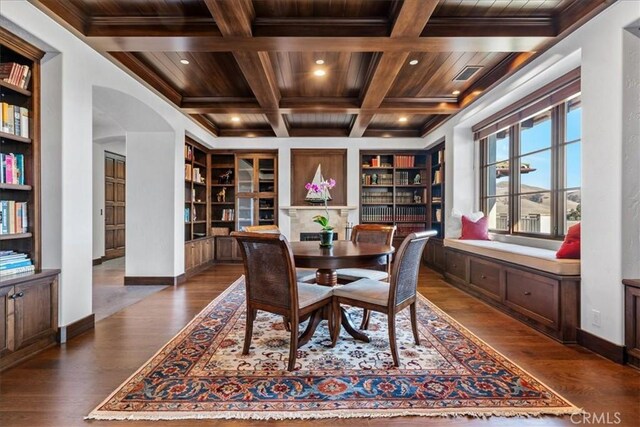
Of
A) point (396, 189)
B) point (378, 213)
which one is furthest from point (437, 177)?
point (378, 213)

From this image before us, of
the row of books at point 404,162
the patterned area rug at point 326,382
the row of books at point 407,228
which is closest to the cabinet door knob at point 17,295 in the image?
the patterned area rug at point 326,382

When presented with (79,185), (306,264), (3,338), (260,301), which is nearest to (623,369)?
(306,264)

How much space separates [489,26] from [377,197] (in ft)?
13.7

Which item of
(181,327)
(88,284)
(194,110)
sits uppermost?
(194,110)

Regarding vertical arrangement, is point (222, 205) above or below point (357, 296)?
above

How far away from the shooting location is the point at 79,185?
2.83 meters

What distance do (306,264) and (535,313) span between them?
2186 millimetres

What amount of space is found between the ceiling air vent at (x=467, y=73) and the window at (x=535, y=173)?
2.77 feet

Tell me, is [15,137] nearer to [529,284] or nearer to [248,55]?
[248,55]

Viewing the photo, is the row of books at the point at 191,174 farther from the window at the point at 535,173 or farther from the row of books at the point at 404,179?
the window at the point at 535,173

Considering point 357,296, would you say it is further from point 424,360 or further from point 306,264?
point 424,360

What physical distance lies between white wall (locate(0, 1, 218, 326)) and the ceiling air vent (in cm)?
381

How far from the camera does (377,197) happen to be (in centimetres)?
675

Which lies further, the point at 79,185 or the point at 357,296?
the point at 79,185
